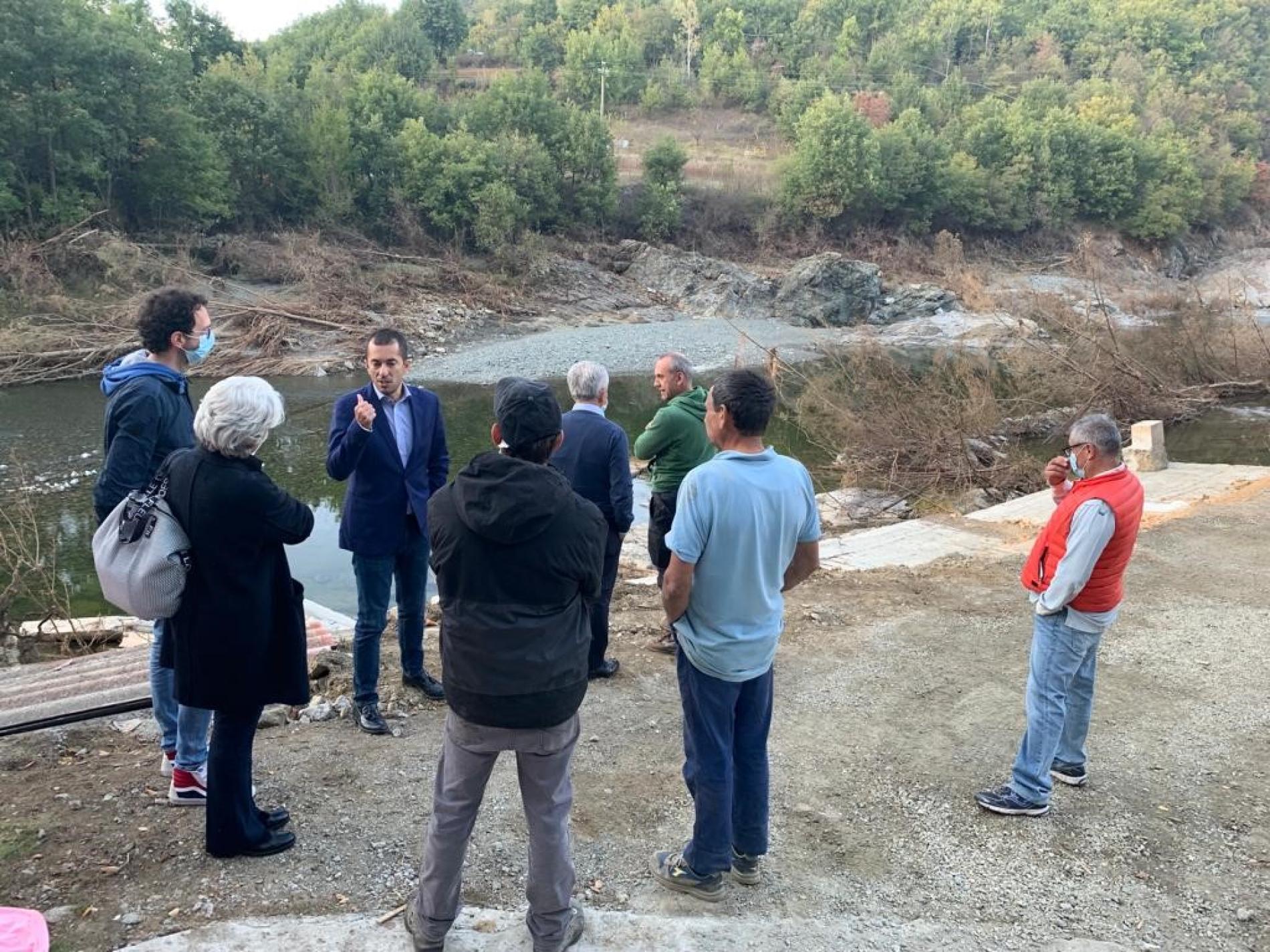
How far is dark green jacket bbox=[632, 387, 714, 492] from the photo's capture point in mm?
4844

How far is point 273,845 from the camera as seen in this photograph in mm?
3244

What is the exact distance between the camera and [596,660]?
5.17 m

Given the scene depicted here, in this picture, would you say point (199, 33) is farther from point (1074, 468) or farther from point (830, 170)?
point (1074, 468)

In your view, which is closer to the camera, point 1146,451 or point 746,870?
point 746,870

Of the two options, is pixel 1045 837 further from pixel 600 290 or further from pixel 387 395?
pixel 600 290

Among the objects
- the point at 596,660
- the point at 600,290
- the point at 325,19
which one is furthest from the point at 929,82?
the point at 596,660

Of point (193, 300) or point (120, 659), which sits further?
point (120, 659)

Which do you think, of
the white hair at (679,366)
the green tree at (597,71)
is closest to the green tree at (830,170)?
the green tree at (597,71)

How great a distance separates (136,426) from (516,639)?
184 centimetres

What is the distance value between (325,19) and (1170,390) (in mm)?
65662

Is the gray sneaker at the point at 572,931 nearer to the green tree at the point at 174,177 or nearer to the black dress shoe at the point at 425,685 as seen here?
the black dress shoe at the point at 425,685

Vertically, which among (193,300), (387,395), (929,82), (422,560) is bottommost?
(422,560)

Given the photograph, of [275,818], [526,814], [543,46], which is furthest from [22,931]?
[543,46]

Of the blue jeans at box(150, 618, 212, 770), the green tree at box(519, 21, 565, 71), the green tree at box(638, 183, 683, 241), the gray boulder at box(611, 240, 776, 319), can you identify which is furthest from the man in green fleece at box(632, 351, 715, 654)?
the green tree at box(519, 21, 565, 71)
